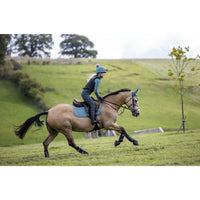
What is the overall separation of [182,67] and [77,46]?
3.72 meters

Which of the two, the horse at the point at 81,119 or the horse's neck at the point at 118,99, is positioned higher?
the horse's neck at the point at 118,99

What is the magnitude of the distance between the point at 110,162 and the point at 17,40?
5.80 metres

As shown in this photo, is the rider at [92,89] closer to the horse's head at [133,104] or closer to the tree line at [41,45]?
the horse's head at [133,104]

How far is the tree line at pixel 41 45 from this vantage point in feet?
28.1

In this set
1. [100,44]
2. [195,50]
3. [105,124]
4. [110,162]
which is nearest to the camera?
[110,162]

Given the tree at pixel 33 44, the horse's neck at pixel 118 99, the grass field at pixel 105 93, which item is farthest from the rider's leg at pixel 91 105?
the tree at pixel 33 44

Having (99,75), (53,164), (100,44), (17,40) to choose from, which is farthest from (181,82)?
(17,40)

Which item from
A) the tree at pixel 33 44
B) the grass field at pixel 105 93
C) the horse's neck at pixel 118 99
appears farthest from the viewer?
the tree at pixel 33 44

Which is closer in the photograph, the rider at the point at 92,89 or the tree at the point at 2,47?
the rider at the point at 92,89

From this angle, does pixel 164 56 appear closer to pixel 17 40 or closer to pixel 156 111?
pixel 156 111

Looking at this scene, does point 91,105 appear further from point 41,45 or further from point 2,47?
point 2,47

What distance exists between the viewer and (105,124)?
232 inches

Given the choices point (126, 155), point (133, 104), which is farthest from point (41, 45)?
point (126, 155)

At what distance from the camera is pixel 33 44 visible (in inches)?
360
